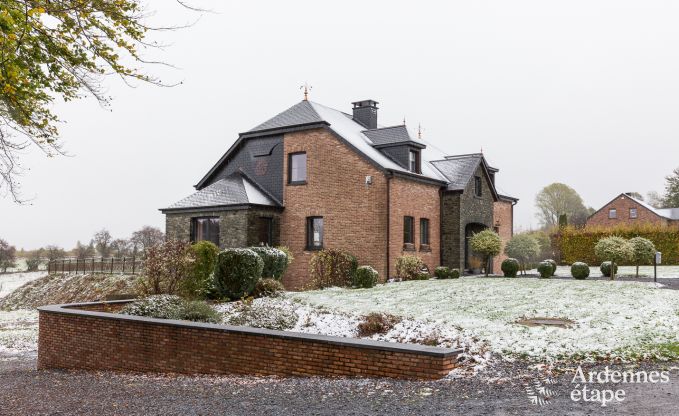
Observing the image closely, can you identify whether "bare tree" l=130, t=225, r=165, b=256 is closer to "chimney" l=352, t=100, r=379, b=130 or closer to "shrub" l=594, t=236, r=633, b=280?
"chimney" l=352, t=100, r=379, b=130

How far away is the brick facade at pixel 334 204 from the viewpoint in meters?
24.4

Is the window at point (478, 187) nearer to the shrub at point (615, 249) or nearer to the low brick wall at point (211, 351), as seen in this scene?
the shrub at point (615, 249)

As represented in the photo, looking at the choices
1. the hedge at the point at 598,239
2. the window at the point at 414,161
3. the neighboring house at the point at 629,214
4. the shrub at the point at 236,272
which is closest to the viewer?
the shrub at the point at 236,272

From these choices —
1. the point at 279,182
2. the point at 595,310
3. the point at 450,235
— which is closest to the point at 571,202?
the point at 450,235

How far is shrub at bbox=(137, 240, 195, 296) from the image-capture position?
17.5 metres

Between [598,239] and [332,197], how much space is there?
857 inches

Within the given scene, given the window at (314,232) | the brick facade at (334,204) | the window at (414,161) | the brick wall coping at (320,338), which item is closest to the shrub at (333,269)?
the brick facade at (334,204)

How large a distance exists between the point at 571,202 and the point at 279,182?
58643 mm

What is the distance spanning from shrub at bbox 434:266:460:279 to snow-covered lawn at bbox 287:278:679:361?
3819 mm

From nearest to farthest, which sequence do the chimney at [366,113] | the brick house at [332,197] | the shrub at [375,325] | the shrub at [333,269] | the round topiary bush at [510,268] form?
the shrub at [375,325] → the shrub at [333,269] → the brick house at [332,197] → the round topiary bush at [510,268] → the chimney at [366,113]

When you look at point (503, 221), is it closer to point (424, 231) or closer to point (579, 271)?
point (424, 231)

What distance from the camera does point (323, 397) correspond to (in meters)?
7.57

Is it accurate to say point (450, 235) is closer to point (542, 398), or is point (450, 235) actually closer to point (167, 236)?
point (167, 236)

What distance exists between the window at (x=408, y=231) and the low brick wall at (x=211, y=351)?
14952 mm
